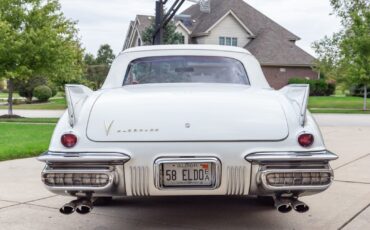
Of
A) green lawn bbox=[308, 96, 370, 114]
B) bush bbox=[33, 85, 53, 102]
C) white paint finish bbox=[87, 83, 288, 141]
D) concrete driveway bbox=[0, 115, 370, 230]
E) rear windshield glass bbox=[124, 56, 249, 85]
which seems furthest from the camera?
bush bbox=[33, 85, 53, 102]

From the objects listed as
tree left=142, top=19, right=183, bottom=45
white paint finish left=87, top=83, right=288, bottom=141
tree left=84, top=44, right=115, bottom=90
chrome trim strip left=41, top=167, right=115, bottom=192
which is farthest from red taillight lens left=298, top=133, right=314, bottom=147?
tree left=142, top=19, right=183, bottom=45

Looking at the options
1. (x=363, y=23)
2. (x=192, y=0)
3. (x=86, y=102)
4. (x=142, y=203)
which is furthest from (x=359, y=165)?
(x=363, y=23)

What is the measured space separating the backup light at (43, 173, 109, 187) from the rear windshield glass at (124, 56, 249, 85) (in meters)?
1.41

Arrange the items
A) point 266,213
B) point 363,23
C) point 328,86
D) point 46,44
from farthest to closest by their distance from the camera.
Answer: point 328,86 < point 363,23 < point 46,44 < point 266,213

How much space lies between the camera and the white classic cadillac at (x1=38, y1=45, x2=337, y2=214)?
3.22 meters

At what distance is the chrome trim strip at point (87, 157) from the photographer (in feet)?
10.4

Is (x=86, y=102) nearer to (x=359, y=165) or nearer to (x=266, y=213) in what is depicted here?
(x=266, y=213)

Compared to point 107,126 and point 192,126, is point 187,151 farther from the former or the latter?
point 107,126

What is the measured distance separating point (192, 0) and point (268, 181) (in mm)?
12003

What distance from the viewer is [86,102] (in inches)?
144

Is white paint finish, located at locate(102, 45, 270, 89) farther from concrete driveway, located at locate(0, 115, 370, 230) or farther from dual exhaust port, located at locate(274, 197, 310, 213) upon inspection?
dual exhaust port, located at locate(274, 197, 310, 213)

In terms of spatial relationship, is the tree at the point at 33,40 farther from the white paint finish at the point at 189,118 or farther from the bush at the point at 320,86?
the bush at the point at 320,86

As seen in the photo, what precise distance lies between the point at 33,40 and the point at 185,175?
53.1ft

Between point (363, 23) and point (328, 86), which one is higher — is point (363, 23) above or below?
above
